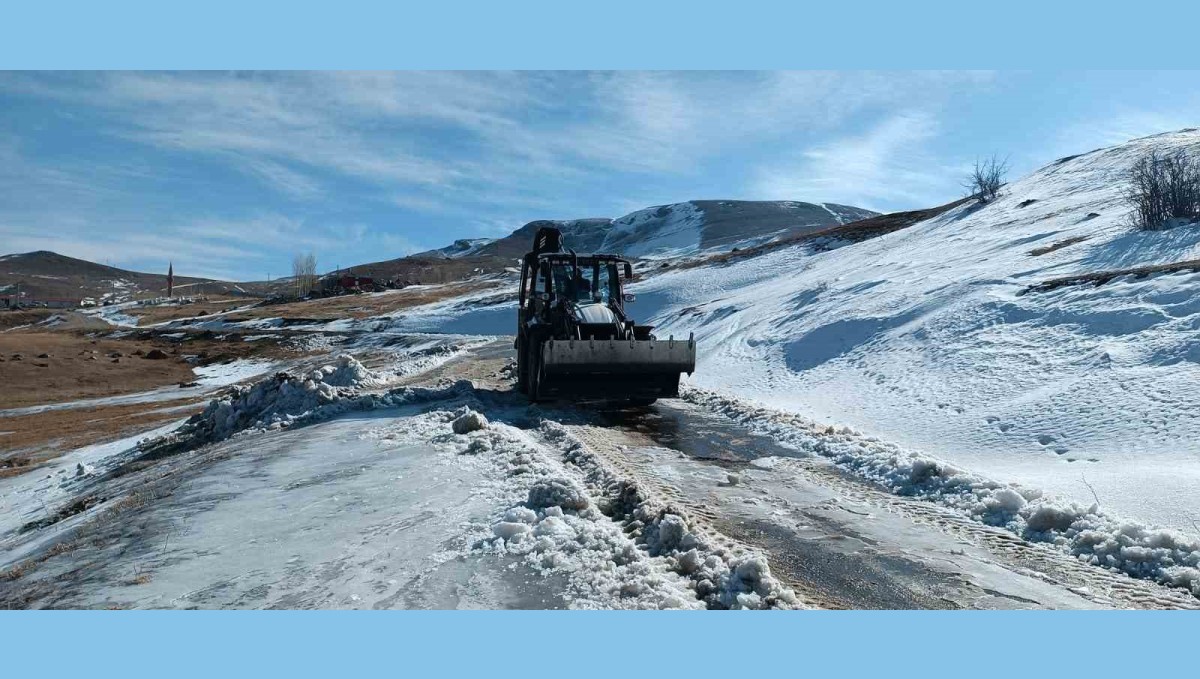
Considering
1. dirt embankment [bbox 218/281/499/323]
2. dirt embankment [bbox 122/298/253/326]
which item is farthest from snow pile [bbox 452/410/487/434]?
dirt embankment [bbox 122/298/253/326]

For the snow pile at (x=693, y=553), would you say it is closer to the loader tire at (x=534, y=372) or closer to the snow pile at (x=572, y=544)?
the snow pile at (x=572, y=544)

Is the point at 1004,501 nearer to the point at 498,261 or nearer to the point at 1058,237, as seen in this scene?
the point at 1058,237

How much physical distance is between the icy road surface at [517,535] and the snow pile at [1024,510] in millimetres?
205

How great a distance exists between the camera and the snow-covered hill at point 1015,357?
8.20 meters

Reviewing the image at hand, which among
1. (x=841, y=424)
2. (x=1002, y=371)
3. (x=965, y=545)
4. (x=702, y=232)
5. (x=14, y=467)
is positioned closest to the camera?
Answer: (x=965, y=545)

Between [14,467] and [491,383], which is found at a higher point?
[491,383]

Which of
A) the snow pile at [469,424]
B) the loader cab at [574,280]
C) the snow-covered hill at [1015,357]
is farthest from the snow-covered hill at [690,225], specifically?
the snow pile at [469,424]

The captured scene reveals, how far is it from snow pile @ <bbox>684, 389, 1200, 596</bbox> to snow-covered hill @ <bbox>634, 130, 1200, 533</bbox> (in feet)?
1.42

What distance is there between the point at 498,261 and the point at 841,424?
141m

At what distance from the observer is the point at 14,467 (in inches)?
566

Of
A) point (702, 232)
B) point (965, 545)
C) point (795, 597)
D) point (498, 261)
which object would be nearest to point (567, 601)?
point (795, 597)

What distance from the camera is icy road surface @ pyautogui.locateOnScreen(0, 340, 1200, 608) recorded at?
16.2ft

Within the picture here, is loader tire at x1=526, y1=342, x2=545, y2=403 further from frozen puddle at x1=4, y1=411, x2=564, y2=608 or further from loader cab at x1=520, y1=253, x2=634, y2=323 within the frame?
frozen puddle at x1=4, y1=411, x2=564, y2=608

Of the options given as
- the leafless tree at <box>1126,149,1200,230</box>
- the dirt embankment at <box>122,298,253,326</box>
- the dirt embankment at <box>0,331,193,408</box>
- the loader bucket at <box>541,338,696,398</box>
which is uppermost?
the leafless tree at <box>1126,149,1200,230</box>
